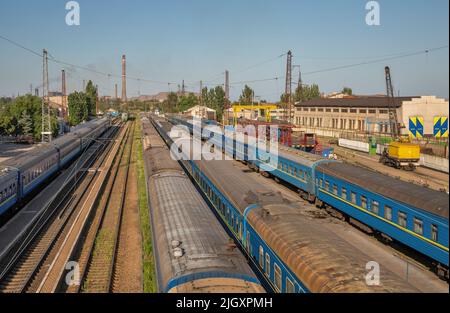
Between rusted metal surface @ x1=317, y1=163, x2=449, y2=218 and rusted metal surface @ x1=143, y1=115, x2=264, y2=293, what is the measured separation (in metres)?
7.19

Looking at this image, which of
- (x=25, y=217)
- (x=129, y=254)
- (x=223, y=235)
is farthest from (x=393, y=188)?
(x=25, y=217)

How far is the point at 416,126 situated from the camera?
6069cm

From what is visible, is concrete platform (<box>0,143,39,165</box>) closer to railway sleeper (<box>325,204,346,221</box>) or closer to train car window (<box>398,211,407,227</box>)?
railway sleeper (<box>325,204,346,221</box>)

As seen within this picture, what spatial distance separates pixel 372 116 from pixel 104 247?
61062 millimetres

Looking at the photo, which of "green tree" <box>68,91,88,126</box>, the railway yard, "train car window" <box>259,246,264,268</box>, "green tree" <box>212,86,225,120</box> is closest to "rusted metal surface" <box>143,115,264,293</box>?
the railway yard

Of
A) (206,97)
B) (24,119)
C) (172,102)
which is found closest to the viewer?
(24,119)

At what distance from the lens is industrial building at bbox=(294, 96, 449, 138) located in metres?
61.8

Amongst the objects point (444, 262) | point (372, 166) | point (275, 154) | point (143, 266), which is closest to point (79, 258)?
point (143, 266)

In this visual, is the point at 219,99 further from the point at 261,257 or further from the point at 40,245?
the point at 261,257

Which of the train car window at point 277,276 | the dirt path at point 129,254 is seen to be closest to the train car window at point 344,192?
the train car window at point 277,276

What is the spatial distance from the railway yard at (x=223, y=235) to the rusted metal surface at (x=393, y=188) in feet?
0.26

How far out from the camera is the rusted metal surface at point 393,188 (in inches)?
635

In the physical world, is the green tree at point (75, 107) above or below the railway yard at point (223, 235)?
above

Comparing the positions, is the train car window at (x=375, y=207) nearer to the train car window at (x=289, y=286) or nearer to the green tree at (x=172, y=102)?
the train car window at (x=289, y=286)
